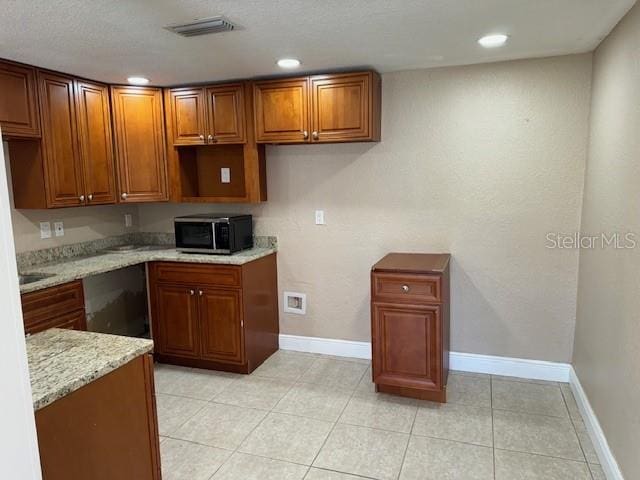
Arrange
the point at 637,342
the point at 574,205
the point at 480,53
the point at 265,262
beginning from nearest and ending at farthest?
the point at 637,342, the point at 480,53, the point at 574,205, the point at 265,262

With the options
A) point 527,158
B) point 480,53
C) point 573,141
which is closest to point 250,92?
point 480,53

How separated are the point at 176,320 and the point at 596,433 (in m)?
2.89

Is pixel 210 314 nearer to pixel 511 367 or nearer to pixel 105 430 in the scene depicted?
pixel 105 430

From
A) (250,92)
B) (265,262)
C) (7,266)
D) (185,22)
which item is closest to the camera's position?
(7,266)

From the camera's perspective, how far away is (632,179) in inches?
79.4

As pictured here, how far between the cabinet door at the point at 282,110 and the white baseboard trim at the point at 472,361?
5.60 ft

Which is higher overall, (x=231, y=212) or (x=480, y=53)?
(x=480, y=53)

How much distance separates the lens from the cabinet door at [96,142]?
3289mm

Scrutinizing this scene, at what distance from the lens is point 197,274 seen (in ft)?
11.3

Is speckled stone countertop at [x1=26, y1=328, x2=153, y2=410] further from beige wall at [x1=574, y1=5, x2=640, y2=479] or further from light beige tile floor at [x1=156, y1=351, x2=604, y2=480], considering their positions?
beige wall at [x1=574, y1=5, x2=640, y2=479]

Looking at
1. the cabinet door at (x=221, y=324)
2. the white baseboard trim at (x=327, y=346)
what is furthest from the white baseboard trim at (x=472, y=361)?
the cabinet door at (x=221, y=324)

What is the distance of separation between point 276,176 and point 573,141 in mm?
2198

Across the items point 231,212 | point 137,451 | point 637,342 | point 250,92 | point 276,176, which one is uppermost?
point 250,92

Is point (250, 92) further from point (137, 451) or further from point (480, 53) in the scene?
point (137, 451)
